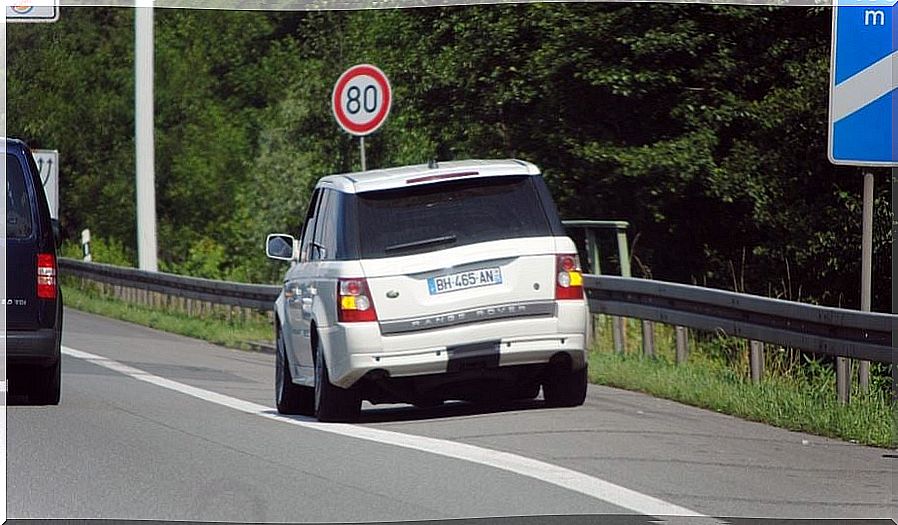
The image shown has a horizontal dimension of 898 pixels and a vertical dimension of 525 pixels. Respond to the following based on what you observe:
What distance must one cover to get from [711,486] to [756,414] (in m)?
2.71

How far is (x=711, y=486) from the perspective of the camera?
8.47 metres

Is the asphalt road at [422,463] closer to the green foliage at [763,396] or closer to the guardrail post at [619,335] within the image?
the green foliage at [763,396]

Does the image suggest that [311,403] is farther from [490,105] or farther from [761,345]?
[490,105]

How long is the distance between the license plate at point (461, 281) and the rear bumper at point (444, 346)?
0.68 feet

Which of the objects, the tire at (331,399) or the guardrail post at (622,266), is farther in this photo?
the guardrail post at (622,266)

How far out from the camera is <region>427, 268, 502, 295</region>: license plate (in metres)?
10.5

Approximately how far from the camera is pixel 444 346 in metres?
10.5

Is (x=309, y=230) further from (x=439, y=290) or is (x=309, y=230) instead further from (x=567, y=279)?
(x=567, y=279)

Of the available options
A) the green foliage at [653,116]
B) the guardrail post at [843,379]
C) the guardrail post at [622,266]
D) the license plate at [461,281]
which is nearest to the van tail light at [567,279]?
the license plate at [461,281]

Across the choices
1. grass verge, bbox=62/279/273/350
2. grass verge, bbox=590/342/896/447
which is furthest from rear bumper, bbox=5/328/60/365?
grass verge, bbox=62/279/273/350

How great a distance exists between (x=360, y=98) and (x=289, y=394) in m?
4.88

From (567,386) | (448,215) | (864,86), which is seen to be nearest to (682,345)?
(567,386)

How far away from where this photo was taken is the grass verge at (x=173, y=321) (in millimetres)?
18656

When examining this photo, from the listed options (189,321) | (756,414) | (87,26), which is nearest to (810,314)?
(756,414)
